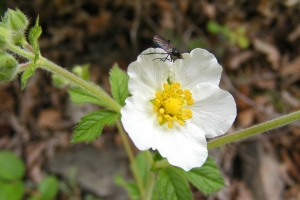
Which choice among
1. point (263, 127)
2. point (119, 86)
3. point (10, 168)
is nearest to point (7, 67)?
point (119, 86)

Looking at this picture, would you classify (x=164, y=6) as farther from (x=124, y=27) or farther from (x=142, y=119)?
(x=142, y=119)

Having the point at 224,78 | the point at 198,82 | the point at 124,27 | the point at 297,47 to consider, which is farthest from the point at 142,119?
the point at 297,47

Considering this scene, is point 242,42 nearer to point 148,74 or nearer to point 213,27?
point 213,27

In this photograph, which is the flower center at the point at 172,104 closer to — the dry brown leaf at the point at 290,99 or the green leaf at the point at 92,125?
the green leaf at the point at 92,125

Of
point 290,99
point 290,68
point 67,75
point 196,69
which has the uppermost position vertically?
point 67,75

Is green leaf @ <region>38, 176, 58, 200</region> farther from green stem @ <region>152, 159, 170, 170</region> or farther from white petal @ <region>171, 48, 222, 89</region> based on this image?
white petal @ <region>171, 48, 222, 89</region>

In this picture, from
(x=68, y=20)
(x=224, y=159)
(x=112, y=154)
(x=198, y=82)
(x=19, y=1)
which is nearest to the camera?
(x=198, y=82)

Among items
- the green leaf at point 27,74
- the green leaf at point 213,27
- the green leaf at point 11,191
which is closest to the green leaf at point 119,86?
the green leaf at point 27,74
